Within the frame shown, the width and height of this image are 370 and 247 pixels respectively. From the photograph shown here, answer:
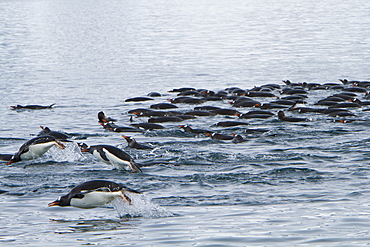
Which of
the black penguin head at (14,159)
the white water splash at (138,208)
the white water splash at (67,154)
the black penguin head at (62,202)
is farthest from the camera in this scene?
the white water splash at (67,154)

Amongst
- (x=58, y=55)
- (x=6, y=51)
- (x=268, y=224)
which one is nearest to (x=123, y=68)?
(x=58, y=55)

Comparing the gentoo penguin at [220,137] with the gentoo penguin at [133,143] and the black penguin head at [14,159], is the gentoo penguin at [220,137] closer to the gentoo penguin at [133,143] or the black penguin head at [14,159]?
the gentoo penguin at [133,143]

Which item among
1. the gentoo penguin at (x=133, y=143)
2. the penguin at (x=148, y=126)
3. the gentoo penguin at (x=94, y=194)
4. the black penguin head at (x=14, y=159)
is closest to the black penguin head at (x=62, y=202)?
the gentoo penguin at (x=94, y=194)

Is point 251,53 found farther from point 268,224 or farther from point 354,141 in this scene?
point 268,224

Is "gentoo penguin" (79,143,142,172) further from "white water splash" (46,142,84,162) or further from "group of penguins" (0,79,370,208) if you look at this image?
"white water splash" (46,142,84,162)

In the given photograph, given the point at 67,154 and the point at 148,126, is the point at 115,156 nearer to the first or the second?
the point at 67,154

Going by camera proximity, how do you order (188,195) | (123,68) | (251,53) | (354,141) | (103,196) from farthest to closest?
1. (251,53)
2. (123,68)
3. (354,141)
4. (188,195)
5. (103,196)

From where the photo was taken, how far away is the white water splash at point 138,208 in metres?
11.1

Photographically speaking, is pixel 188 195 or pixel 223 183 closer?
pixel 188 195

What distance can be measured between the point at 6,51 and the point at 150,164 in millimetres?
44061

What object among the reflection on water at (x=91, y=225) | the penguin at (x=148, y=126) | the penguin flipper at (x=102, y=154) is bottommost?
the penguin at (x=148, y=126)

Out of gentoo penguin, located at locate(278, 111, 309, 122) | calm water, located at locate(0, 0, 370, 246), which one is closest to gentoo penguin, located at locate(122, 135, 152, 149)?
calm water, located at locate(0, 0, 370, 246)

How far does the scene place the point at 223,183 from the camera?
13.2 m

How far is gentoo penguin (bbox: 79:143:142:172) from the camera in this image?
13.8 metres
